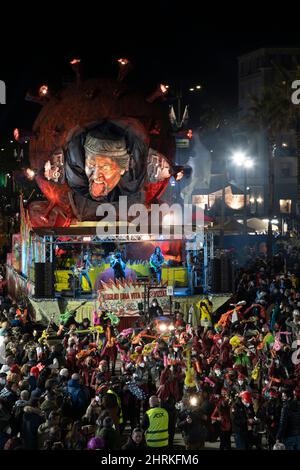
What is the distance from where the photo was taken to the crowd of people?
41.6ft

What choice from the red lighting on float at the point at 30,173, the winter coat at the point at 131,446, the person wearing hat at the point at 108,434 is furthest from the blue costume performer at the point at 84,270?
the winter coat at the point at 131,446

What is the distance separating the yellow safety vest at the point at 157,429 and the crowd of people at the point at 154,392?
0.05ft

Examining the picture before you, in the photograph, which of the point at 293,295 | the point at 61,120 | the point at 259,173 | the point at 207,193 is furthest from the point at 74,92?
the point at 259,173

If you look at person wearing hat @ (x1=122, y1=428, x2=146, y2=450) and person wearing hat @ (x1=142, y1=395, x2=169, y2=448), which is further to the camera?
person wearing hat @ (x1=142, y1=395, x2=169, y2=448)

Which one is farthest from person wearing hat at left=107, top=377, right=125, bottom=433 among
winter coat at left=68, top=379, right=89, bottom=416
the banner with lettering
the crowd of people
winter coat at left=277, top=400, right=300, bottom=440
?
the banner with lettering

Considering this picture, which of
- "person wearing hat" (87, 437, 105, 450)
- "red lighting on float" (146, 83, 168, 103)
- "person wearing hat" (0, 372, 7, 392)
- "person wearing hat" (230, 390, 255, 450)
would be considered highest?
"red lighting on float" (146, 83, 168, 103)

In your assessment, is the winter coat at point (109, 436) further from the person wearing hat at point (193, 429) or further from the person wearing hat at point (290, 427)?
the person wearing hat at point (290, 427)

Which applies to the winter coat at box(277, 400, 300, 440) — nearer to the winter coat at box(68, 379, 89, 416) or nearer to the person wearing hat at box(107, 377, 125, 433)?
the person wearing hat at box(107, 377, 125, 433)

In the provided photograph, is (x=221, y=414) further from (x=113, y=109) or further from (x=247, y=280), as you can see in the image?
(x=113, y=109)

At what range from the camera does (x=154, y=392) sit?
16.2 meters

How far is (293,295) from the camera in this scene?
1057 inches

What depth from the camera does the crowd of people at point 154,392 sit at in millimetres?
12690

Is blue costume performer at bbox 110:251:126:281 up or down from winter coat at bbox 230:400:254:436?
up

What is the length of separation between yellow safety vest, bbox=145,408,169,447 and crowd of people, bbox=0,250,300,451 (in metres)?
0.02
